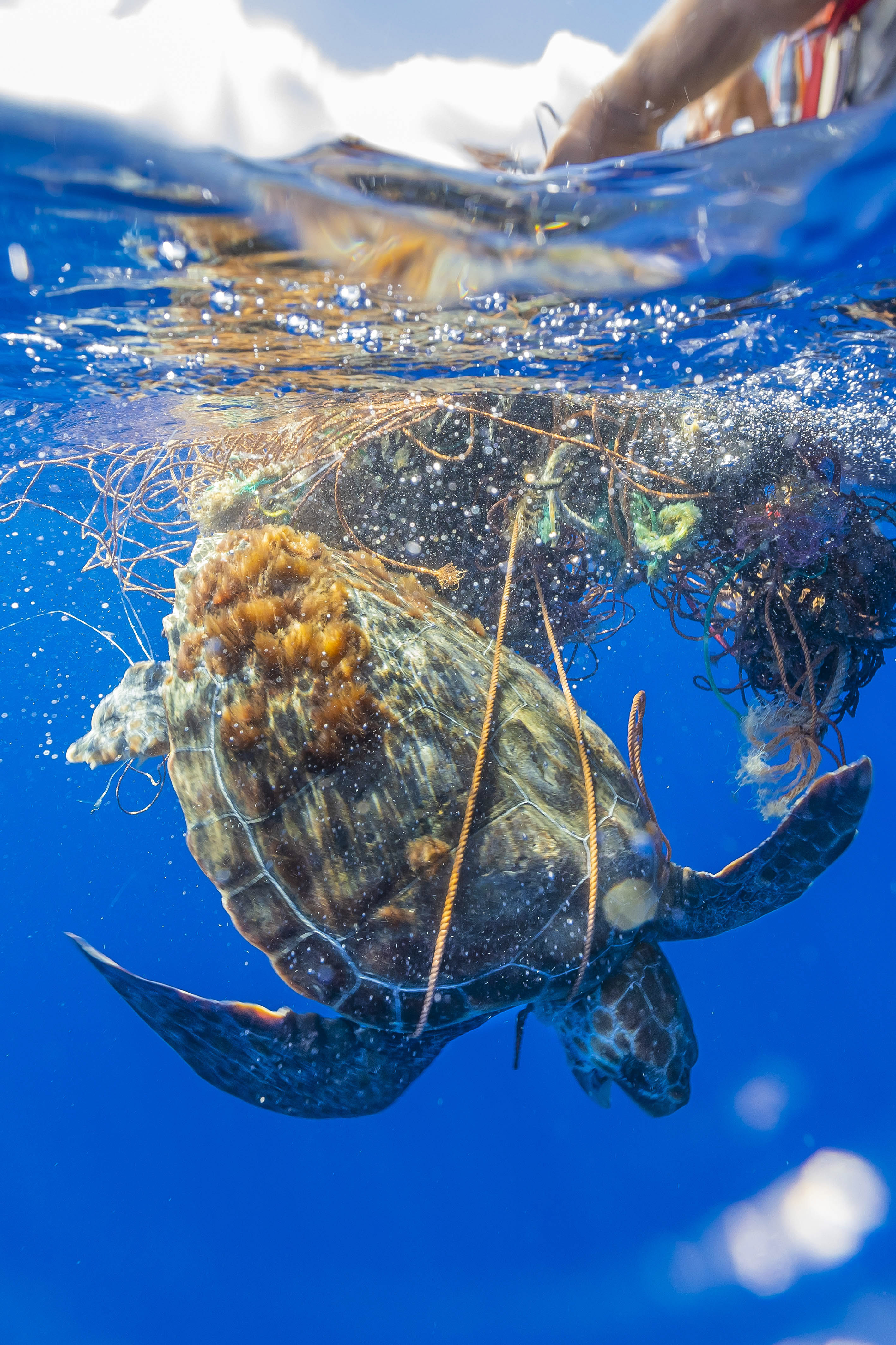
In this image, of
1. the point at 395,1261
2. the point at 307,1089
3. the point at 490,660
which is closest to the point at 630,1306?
the point at 395,1261

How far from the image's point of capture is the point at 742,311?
3.71 meters

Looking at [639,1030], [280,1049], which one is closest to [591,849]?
[639,1030]

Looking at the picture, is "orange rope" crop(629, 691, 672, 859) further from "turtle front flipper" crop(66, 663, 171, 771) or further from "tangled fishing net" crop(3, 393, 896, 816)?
"turtle front flipper" crop(66, 663, 171, 771)

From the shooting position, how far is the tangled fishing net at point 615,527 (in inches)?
146

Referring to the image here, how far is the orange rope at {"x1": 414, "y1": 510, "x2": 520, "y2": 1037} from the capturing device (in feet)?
8.07

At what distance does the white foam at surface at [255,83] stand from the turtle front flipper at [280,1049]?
10.7 feet

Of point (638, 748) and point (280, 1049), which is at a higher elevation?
point (638, 748)

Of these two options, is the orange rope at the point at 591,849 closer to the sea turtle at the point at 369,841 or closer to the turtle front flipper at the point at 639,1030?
the sea turtle at the point at 369,841

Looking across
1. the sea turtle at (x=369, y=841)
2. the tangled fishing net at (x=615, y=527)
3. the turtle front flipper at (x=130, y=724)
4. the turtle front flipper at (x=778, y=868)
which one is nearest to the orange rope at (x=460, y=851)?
the sea turtle at (x=369, y=841)

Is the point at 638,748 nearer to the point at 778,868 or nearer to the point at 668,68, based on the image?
the point at 778,868

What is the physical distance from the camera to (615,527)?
13.4 ft

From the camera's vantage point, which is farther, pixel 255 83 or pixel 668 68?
pixel 255 83

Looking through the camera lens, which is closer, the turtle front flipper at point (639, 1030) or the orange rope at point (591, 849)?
the orange rope at point (591, 849)

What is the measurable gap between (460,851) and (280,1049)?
4.17 feet
